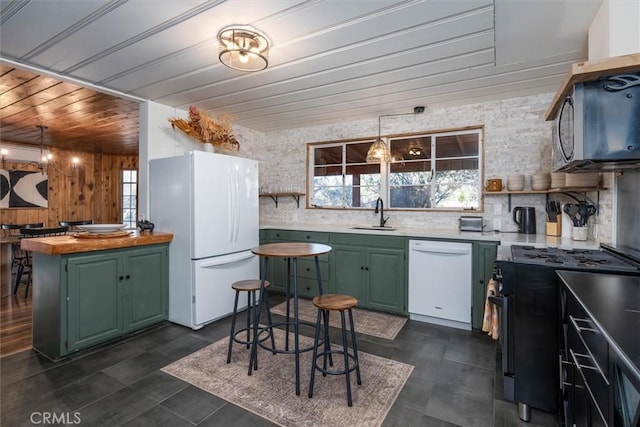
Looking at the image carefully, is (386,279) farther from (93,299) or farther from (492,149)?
(93,299)

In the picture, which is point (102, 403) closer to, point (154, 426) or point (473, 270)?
point (154, 426)

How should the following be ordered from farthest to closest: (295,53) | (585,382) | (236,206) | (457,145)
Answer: (457,145) < (236,206) < (295,53) < (585,382)

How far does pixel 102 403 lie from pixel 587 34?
158 inches

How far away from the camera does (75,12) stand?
2.00 m

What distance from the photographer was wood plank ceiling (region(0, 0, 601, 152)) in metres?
1.98

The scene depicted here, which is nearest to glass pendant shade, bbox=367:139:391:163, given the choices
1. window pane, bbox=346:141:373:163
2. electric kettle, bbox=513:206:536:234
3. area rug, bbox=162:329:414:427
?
window pane, bbox=346:141:373:163

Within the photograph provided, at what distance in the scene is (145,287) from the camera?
3.16 m

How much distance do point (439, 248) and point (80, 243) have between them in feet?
10.7

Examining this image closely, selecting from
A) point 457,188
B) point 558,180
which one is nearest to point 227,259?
point 457,188

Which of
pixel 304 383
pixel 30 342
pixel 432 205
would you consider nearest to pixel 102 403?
pixel 304 383

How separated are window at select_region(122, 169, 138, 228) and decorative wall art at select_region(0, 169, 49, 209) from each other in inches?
57.3

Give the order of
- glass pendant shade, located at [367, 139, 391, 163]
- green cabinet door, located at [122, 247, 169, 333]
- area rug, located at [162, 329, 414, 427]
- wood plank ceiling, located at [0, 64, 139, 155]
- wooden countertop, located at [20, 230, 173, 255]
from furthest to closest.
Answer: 1. glass pendant shade, located at [367, 139, 391, 163]
2. wood plank ceiling, located at [0, 64, 139, 155]
3. green cabinet door, located at [122, 247, 169, 333]
4. wooden countertop, located at [20, 230, 173, 255]
5. area rug, located at [162, 329, 414, 427]

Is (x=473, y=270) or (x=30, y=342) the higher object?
(x=473, y=270)

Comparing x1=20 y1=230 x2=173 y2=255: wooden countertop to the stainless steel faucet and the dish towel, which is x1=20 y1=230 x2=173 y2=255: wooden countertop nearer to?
the stainless steel faucet
